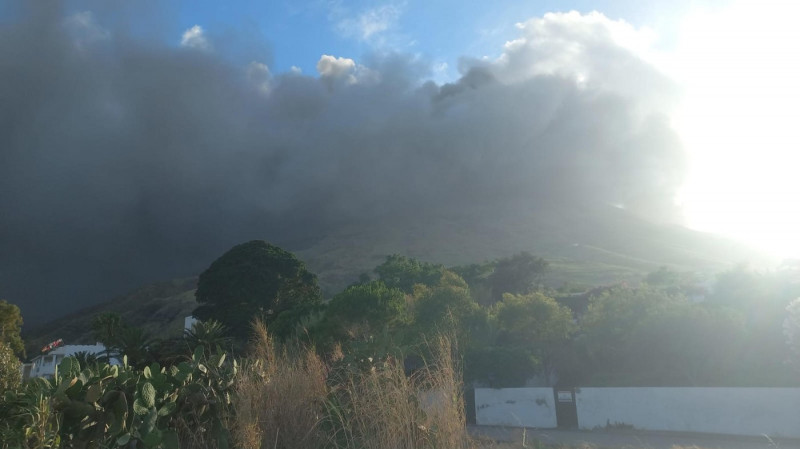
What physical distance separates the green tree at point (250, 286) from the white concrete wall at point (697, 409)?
28.8 metres

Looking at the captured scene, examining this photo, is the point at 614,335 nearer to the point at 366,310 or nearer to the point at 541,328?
the point at 541,328

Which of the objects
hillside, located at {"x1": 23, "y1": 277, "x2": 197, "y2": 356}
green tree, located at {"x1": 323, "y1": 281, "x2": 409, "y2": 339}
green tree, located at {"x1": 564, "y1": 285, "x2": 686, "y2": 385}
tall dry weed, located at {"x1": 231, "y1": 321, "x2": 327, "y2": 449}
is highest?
tall dry weed, located at {"x1": 231, "y1": 321, "x2": 327, "y2": 449}

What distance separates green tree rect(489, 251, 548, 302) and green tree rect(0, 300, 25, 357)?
4446 centimetres

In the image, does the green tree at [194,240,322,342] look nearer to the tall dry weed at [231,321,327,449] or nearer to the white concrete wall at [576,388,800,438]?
the white concrete wall at [576,388,800,438]

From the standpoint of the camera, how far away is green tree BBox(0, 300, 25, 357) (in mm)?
40031

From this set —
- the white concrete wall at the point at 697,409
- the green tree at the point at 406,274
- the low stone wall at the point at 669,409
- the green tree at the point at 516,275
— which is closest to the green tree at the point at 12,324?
the green tree at the point at 406,274

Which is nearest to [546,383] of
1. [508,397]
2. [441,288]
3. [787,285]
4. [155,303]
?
[508,397]

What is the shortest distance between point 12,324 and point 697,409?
4406 centimetres

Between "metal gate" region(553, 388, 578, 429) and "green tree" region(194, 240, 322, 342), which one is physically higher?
"green tree" region(194, 240, 322, 342)

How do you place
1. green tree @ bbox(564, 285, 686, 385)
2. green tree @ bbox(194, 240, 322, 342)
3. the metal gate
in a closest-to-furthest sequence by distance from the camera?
the metal gate < green tree @ bbox(564, 285, 686, 385) < green tree @ bbox(194, 240, 322, 342)

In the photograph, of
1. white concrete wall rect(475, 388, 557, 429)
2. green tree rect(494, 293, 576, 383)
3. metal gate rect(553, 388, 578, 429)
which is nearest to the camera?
metal gate rect(553, 388, 578, 429)

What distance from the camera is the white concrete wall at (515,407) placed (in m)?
29.3

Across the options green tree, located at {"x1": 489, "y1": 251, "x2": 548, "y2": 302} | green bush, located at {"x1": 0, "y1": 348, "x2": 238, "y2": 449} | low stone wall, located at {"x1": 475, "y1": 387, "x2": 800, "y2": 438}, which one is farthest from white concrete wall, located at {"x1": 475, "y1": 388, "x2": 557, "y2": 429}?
green tree, located at {"x1": 489, "y1": 251, "x2": 548, "y2": 302}

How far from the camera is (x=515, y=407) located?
30.4 m
